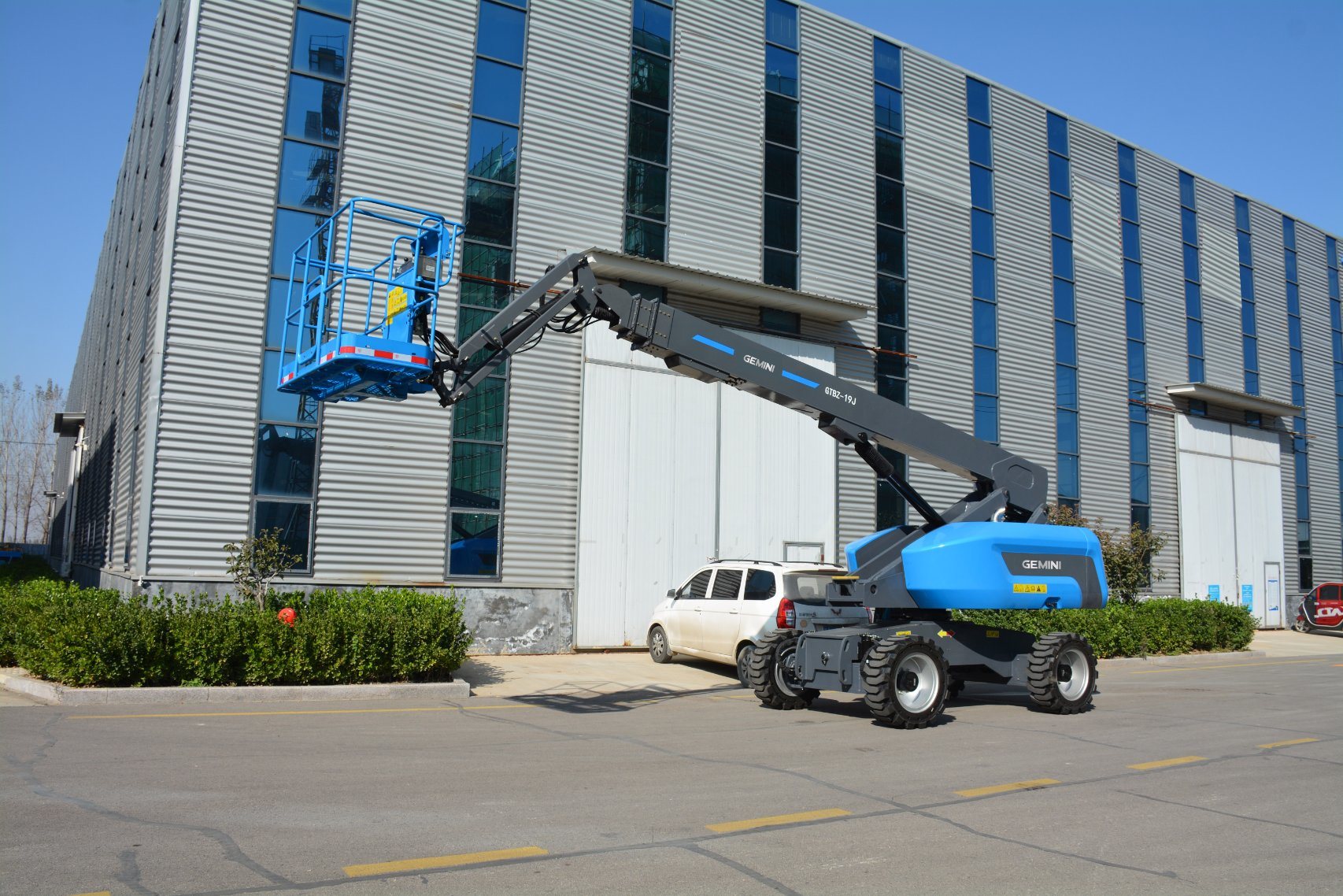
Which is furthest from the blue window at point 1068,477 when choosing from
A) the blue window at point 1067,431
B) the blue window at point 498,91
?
the blue window at point 498,91

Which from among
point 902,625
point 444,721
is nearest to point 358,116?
point 444,721

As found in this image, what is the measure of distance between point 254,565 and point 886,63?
64.6 feet

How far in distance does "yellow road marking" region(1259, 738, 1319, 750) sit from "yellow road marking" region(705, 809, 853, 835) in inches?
228

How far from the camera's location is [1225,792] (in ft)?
26.4

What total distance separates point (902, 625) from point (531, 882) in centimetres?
760

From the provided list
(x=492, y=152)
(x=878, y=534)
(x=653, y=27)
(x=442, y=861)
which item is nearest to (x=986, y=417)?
(x=653, y=27)

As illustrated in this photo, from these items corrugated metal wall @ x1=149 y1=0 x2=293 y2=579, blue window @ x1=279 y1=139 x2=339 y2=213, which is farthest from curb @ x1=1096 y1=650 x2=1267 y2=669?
blue window @ x1=279 y1=139 x2=339 y2=213

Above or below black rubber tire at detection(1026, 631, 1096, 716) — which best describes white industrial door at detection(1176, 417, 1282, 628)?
above

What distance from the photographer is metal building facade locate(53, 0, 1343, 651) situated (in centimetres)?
1684

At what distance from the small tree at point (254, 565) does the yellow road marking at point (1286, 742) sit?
13.0 meters

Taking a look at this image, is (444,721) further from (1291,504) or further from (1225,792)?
(1291,504)

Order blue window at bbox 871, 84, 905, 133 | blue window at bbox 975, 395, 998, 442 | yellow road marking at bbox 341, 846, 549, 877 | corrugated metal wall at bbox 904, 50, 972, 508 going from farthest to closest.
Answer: blue window at bbox 975, 395, 998, 442 → blue window at bbox 871, 84, 905, 133 → corrugated metal wall at bbox 904, 50, 972, 508 → yellow road marking at bbox 341, 846, 549, 877

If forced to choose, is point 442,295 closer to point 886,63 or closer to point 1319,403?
point 886,63

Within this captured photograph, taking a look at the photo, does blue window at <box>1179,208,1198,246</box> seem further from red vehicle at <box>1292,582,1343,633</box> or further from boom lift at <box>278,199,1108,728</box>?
boom lift at <box>278,199,1108,728</box>
